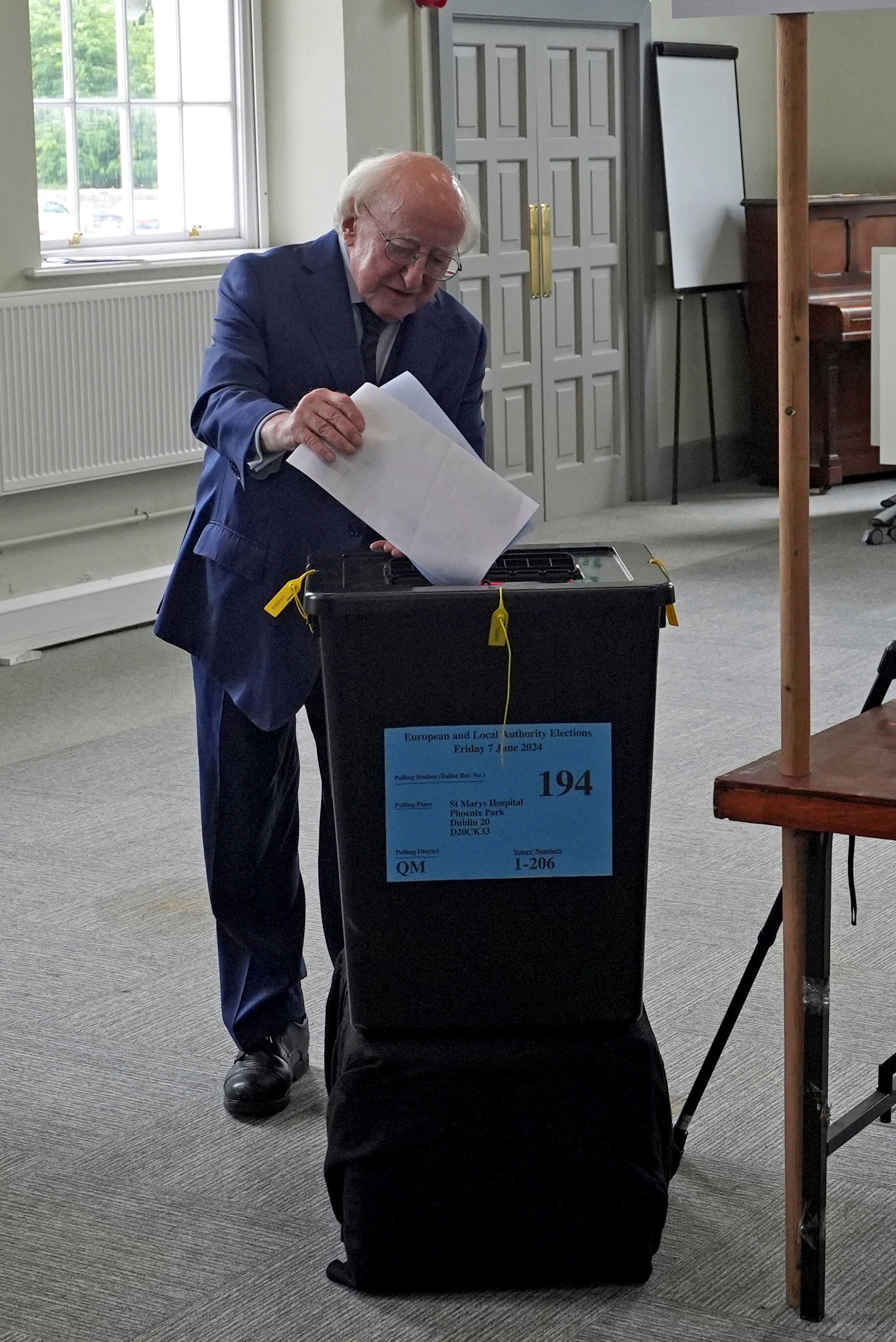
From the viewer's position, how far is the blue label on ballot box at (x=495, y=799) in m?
1.91

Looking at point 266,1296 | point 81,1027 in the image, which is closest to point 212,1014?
point 81,1027

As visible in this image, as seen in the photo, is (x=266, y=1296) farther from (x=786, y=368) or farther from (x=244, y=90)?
(x=244, y=90)

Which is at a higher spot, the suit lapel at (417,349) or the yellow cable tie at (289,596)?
the suit lapel at (417,349)

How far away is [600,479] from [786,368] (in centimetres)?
647

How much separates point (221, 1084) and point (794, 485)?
1320 millimetres

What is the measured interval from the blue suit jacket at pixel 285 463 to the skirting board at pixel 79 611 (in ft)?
10.5

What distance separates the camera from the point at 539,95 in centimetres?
747

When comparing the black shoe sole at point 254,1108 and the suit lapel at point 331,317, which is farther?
the black shoe sole at point 254,1108

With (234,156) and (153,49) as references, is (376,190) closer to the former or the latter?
(153,49)

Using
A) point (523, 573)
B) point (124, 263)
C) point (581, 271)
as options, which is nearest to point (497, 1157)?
point (523, 573)

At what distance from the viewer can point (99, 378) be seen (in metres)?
5.70

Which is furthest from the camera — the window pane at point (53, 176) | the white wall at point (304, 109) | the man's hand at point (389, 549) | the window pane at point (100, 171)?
the white wall at point (304, 109)

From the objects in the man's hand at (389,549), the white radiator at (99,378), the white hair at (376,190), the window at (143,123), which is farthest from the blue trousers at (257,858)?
the window at (143,123)

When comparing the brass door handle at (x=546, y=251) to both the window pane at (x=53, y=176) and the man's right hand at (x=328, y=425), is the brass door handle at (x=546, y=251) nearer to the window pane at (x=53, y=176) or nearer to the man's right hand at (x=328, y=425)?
the window pane at (x=53, y=176)
